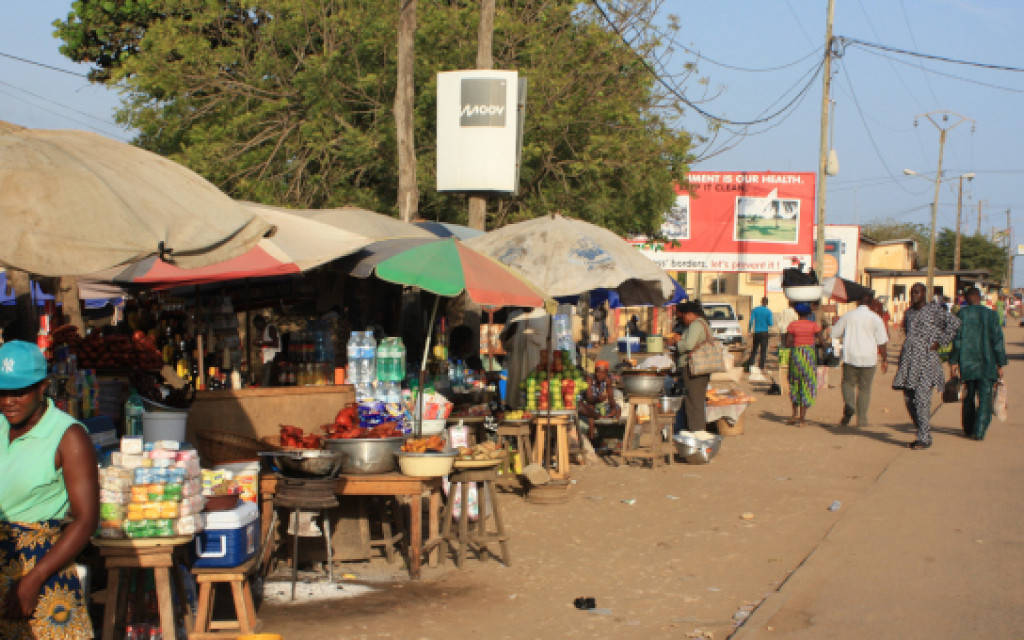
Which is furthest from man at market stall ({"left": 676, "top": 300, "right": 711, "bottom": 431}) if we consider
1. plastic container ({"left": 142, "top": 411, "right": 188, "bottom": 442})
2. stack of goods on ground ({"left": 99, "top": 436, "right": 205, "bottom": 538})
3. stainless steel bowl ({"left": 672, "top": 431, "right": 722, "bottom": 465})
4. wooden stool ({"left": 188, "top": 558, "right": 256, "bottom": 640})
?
stack of goods on ground ({"left": 99, "top": 436, "right": 205, "bottom": 538})

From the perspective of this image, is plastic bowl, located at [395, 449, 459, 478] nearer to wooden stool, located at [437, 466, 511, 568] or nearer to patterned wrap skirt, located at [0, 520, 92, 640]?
wooden stool, located at [437, 466, 511, 568]

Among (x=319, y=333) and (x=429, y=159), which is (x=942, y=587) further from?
(x=429, y=159)

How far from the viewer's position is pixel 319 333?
9930 mm

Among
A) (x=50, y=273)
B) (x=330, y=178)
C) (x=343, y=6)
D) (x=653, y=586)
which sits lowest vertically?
(x=653, y=586)

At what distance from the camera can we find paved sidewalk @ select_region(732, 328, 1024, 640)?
6.23 metres

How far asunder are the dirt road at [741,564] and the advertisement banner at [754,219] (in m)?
21.1

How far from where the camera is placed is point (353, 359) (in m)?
9.39

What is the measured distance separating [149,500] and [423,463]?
2384 mm

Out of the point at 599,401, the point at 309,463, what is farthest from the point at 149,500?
the point at 599,401

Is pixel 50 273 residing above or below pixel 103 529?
above

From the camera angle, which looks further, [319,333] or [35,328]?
A: [319,333]

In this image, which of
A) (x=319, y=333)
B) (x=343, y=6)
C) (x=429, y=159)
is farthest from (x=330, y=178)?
(x=319, y=333)

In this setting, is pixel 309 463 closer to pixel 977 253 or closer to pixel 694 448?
pixel 694 448

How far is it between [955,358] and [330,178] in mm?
11964
